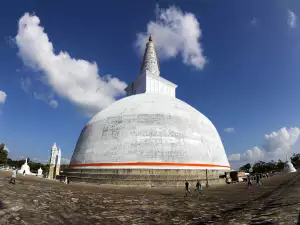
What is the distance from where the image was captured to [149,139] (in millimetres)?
18672

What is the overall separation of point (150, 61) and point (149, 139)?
15.3 m

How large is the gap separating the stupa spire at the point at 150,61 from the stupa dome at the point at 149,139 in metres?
8.23

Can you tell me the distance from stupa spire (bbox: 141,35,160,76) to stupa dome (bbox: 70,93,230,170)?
8233mm

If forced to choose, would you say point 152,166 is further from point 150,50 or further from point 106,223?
point 150,50

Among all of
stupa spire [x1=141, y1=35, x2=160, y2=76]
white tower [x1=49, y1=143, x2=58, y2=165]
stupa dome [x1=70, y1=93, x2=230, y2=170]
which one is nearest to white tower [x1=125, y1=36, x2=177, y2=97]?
stupa spire [x1=141, y1=35, x2=160, y2=76]

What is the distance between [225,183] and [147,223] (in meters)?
16.2

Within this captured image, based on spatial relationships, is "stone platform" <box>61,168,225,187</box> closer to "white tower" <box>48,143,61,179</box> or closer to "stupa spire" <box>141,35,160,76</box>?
"white tower" <box>48,143,61,179</box>

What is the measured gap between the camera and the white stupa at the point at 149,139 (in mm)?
18047

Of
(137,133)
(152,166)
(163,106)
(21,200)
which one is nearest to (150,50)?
(163,106)

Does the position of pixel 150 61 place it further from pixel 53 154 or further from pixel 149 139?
pixel 53 154

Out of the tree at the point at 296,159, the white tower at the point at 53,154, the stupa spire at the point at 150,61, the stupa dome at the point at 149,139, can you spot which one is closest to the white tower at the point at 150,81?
the stupa spire at the point at 150,61

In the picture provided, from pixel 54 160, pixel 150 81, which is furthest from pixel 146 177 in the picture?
pixel 54 160

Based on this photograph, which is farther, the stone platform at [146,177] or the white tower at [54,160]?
the white tower at [54,160]

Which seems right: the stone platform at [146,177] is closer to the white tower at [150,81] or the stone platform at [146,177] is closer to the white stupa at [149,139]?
the white stupa at [149,139]
